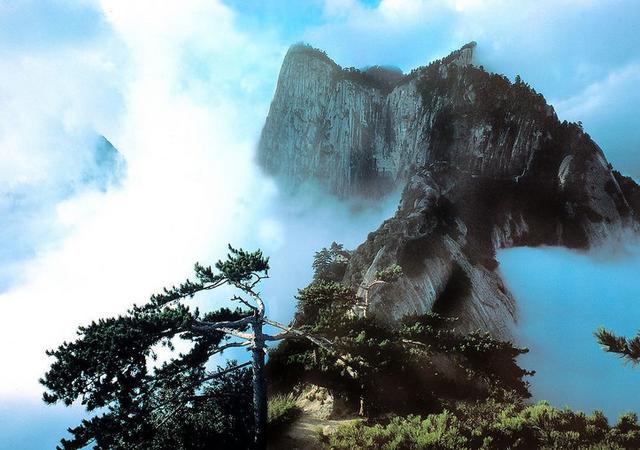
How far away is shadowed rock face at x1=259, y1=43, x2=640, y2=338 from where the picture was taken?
31703 millimetres

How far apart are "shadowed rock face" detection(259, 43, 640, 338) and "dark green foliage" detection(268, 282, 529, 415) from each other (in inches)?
433

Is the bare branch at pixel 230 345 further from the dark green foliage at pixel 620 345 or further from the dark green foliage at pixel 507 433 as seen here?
the dark green foliage at pixel 620 345

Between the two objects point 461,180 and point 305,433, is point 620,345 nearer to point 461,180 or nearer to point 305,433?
point 305,433

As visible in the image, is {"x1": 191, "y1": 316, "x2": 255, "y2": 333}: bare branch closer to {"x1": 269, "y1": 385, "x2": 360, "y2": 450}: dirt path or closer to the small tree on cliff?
the small tree on cliff

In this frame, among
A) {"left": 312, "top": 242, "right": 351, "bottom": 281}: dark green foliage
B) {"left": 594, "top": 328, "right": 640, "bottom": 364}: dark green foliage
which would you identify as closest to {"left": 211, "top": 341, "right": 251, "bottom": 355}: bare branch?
{"left": 594, "top": 328, "right": 640, "bottom": 364}: dark green foliage

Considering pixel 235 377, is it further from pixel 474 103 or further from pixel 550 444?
pixel 474 103

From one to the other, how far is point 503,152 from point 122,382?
141ft

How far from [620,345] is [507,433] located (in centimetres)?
361

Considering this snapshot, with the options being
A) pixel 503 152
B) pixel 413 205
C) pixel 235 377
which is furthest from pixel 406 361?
pixel 503 152

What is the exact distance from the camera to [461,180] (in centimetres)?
4275

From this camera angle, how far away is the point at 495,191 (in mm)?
42156

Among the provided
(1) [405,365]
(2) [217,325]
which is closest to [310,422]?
(1) [405,365]

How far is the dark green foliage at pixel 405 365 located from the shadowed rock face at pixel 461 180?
11.0 m

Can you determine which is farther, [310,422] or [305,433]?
[310,422]
